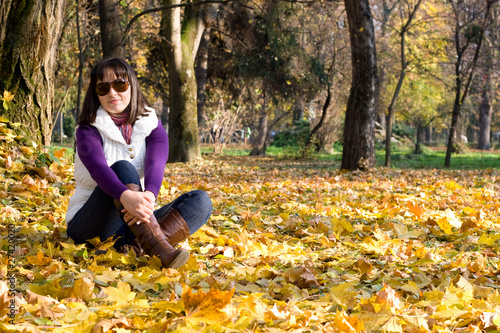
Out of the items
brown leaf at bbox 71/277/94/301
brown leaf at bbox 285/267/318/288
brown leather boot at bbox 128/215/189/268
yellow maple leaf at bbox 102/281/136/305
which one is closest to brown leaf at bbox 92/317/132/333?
yellow maple leaf at bbox 102/281/136/305

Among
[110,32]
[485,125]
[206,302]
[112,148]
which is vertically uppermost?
[110,32]

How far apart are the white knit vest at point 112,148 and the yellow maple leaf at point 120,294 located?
42.0 inches

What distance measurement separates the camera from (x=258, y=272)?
2.51m

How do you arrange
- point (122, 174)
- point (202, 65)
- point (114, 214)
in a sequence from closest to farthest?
point (122, 174), point (114, 214), point (202, 65)

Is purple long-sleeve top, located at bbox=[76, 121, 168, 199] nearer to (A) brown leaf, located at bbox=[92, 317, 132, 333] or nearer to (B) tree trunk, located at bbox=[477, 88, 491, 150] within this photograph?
(A) brown leaf, located at bbox=[92, 317, 132, 333]

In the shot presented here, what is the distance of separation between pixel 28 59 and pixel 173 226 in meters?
3.19

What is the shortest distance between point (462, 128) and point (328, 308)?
29.6 metres

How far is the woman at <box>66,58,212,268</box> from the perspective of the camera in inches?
102

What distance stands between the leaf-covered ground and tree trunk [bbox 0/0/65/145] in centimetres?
32

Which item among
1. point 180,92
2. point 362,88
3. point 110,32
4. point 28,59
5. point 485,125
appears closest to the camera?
point 28,59

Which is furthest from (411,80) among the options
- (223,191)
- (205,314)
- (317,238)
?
(205,314)

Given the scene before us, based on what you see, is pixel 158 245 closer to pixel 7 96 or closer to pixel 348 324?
pixel 348 324

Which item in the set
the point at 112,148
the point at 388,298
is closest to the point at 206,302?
the point at 388,298

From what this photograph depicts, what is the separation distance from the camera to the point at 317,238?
3.44m
